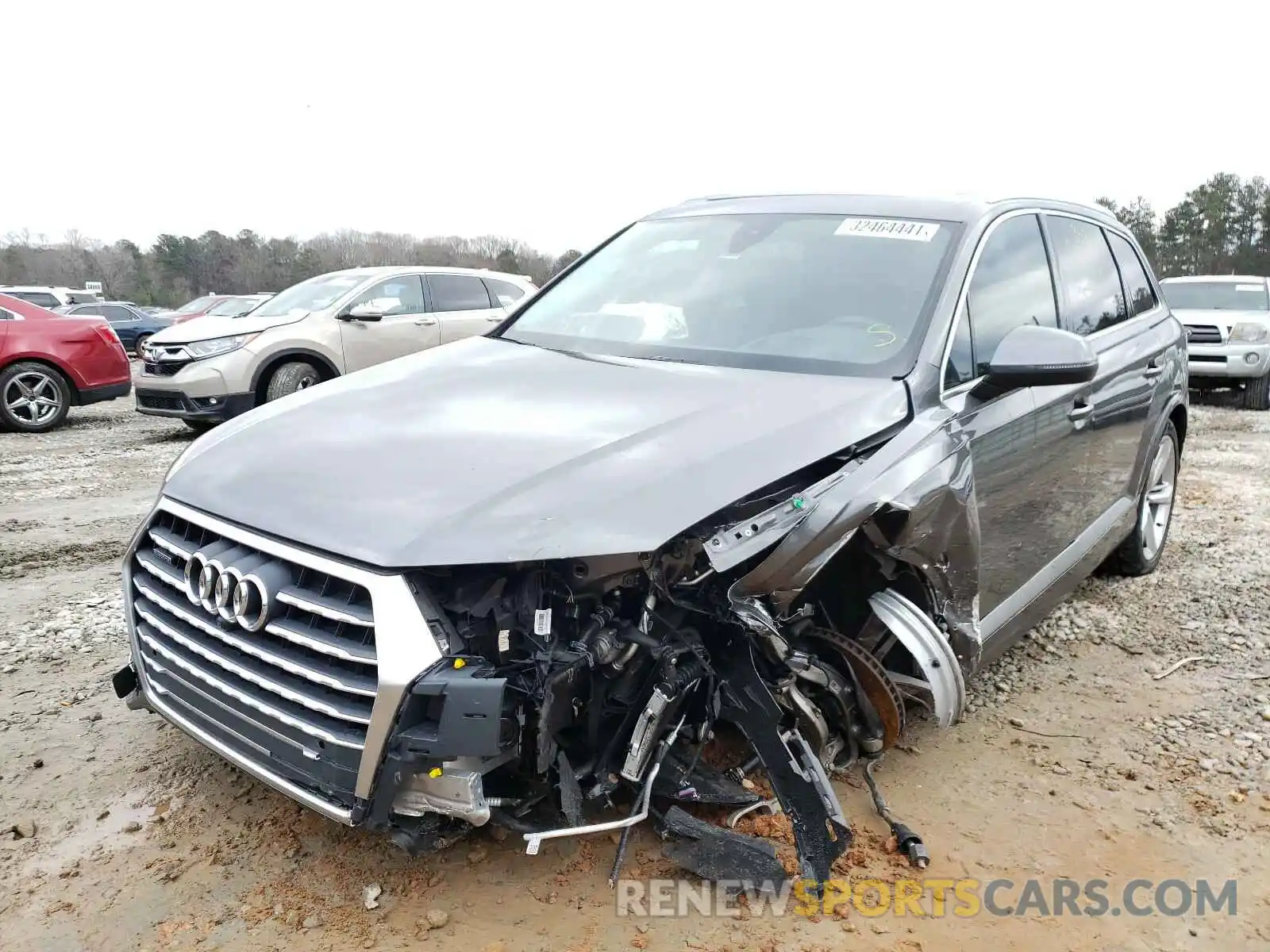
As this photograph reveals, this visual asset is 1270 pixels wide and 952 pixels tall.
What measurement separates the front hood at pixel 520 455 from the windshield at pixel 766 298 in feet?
0.50

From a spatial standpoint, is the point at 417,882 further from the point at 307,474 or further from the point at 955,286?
the point at 955,286

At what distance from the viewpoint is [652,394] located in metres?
2.66

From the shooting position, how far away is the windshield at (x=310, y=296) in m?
9.48

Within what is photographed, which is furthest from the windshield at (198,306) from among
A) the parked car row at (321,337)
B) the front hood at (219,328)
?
the front hood at (219,328)

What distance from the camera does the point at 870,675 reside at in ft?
8.63

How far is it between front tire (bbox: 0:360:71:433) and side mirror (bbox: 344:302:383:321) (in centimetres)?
328

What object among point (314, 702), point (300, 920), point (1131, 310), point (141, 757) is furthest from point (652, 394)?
point (1131, 310)

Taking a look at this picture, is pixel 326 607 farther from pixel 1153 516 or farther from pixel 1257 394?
pixel 1257 394

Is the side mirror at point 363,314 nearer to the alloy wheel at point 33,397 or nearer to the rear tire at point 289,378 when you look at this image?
the rear tire at point 289,378

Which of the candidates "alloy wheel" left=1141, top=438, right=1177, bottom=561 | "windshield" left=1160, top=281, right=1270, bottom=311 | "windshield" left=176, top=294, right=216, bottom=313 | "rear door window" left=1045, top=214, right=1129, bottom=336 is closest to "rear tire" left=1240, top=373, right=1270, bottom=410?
"windshield" left=1160, top=281, right=1270, bottom=311

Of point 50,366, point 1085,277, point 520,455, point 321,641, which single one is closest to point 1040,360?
point 1085,277

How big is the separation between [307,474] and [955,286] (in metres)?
2.00

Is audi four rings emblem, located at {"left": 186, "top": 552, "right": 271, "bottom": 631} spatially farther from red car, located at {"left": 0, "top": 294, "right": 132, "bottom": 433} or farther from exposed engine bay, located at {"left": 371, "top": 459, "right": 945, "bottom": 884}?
red car, located at {"left": 0, "top": 294, "right": 132, "bottom": 433}

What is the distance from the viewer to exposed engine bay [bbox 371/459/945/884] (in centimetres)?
204
